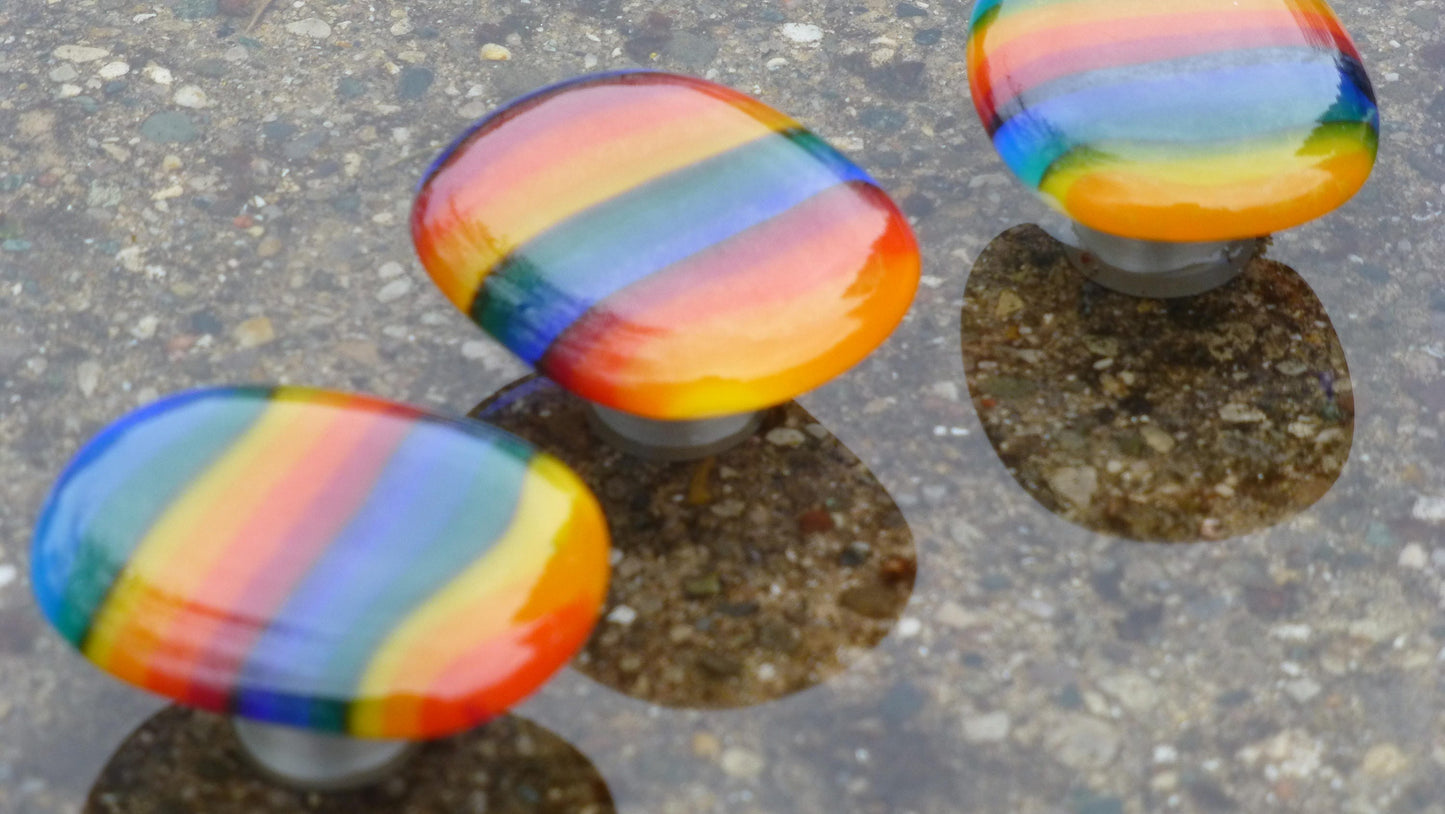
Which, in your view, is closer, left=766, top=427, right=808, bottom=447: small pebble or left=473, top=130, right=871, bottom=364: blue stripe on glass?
left=473, top=130, right=871, bottom=364: blue stripe on glass

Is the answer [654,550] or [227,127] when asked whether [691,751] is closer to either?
[654,550]

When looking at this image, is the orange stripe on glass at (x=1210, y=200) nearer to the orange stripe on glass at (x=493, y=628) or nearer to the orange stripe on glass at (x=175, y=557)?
the orange stripe on glass at (x=493, y=628)

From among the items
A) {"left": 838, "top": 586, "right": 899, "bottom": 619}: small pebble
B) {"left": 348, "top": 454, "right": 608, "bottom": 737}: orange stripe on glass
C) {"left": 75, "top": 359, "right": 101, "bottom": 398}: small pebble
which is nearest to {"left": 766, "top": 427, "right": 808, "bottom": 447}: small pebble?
{"left": 838, "top": 586, "right": 899, "bottom": 619}: small pebble

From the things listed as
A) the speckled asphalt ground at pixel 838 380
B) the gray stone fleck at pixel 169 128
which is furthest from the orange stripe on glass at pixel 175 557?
the gray stone fleck at pixel 169 128

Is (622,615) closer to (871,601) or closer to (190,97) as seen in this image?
(871,601)

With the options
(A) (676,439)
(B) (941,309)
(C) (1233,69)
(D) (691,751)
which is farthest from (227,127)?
(C) (1233,69)

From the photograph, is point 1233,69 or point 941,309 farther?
point 941,309

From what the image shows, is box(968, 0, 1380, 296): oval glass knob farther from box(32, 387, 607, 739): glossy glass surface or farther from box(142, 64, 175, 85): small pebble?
box(142, 64, 175, 85): small pebble
